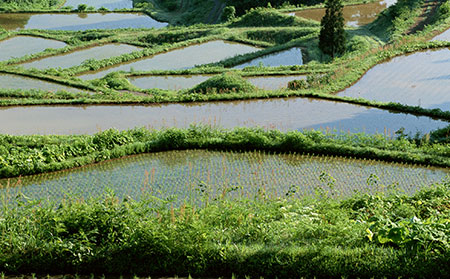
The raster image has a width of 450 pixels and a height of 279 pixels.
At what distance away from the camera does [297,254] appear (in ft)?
25.1

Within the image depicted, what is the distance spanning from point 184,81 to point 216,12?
22.3 meters

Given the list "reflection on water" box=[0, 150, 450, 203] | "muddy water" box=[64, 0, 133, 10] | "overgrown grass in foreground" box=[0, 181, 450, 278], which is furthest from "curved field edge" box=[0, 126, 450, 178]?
"muddy water" box=[64, 0, 133, 10]

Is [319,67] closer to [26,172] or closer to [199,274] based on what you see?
[26,172]

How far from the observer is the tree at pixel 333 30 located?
24.1 m

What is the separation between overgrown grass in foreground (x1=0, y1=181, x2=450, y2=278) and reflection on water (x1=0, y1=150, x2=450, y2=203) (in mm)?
1880

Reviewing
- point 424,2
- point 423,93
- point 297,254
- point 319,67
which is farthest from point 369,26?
point 297,254

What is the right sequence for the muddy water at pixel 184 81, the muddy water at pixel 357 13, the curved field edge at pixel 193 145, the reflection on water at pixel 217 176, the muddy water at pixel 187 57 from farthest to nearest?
the muddy water at pixel 357 13 < the muddy water at pixel 187 57 < the muddy water at pixel 184 81 < the curved field edge at pixel 193 145 < the reflection on water at pixel 217 176

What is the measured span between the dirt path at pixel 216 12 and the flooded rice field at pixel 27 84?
21.6 meters

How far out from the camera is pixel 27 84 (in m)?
21.0

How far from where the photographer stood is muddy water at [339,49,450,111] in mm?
17250

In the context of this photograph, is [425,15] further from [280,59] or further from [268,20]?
[280,59]

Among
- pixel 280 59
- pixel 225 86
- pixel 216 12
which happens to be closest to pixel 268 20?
pixel 216 12

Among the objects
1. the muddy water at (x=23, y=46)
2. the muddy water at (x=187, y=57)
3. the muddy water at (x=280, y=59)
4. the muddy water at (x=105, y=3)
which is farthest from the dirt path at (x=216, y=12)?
the muddy water at (x=280, y=59)

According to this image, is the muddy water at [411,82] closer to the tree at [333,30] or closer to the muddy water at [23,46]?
the tree at [333,30]
